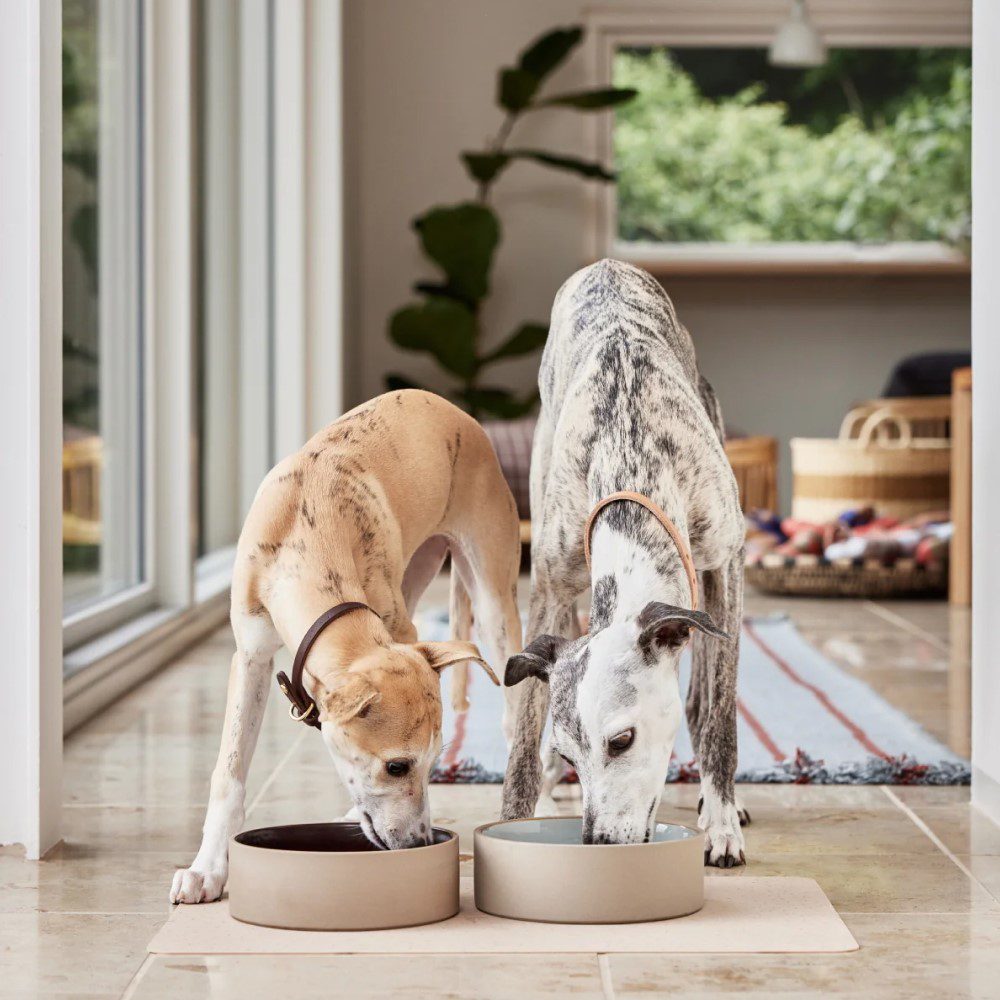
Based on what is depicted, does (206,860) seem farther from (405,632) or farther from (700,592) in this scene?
(700,592)

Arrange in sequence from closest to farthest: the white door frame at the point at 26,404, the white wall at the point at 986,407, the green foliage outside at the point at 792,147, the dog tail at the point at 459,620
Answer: the white door frame at the point at 26,404, the white wall at the point at 986,407, the dog tail at the point at 459,620, the green foliage outside at the point at 792,147

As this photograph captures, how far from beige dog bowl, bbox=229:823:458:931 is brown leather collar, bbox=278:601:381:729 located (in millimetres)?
170

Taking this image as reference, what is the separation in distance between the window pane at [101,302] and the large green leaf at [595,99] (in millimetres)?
3568

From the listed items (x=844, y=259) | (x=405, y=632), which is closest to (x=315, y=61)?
(x=844, y=259)

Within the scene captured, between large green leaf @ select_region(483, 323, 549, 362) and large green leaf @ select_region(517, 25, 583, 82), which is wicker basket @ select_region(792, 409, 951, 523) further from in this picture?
large green leaf @ select_region(517, 25, 583, 82)

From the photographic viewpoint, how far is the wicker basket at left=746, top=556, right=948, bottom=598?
19.5 feet

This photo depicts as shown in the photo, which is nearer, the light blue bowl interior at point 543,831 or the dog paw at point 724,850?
the light blue bowl interior at point 543,831

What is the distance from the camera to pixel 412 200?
8.20 meters

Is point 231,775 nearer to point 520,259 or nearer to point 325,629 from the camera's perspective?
point 325,629

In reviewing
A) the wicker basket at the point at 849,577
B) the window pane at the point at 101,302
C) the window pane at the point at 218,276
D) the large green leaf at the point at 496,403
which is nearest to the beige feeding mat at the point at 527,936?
the window pane at the point at 101,302

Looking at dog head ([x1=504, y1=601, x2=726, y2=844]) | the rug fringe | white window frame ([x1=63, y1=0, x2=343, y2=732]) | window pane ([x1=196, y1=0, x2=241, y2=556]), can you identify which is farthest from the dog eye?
window pane ([x1=196, y1=0, x2=241, y2=556])

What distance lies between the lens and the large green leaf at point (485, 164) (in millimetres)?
7613

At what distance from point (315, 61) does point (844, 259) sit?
314 cm

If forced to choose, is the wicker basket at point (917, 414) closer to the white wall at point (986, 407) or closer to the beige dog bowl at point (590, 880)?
the white wall at point (986, 407)
